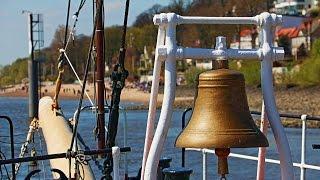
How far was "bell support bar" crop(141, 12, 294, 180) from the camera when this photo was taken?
5.66 metres

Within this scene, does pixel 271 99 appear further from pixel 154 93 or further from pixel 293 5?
pixel 293 5

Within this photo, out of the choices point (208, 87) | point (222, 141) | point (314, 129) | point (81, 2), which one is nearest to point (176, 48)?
point (208, 87)

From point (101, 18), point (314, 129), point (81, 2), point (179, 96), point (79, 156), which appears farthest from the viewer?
point (179, 96)

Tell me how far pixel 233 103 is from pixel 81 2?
3810 mm

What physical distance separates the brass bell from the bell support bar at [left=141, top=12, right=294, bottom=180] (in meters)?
0.14

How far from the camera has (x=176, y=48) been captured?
18.6ft

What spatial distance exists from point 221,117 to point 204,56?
1.48 feet

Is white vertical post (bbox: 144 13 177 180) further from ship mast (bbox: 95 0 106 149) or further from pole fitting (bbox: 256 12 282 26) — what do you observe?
ship mast (bbox: 95 0 106 149)

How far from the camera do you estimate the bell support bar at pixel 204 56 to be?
18.6ft

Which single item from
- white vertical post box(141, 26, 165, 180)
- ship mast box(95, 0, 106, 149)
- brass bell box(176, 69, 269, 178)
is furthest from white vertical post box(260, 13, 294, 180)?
ship mast box(95, 0, 106, 149)

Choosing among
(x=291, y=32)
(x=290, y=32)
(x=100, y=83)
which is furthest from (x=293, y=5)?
(x=100, y=83)

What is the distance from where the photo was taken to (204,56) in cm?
572

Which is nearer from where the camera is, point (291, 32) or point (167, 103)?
point (167, 103)

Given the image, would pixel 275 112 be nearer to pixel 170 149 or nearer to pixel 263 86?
pixel 263 86
